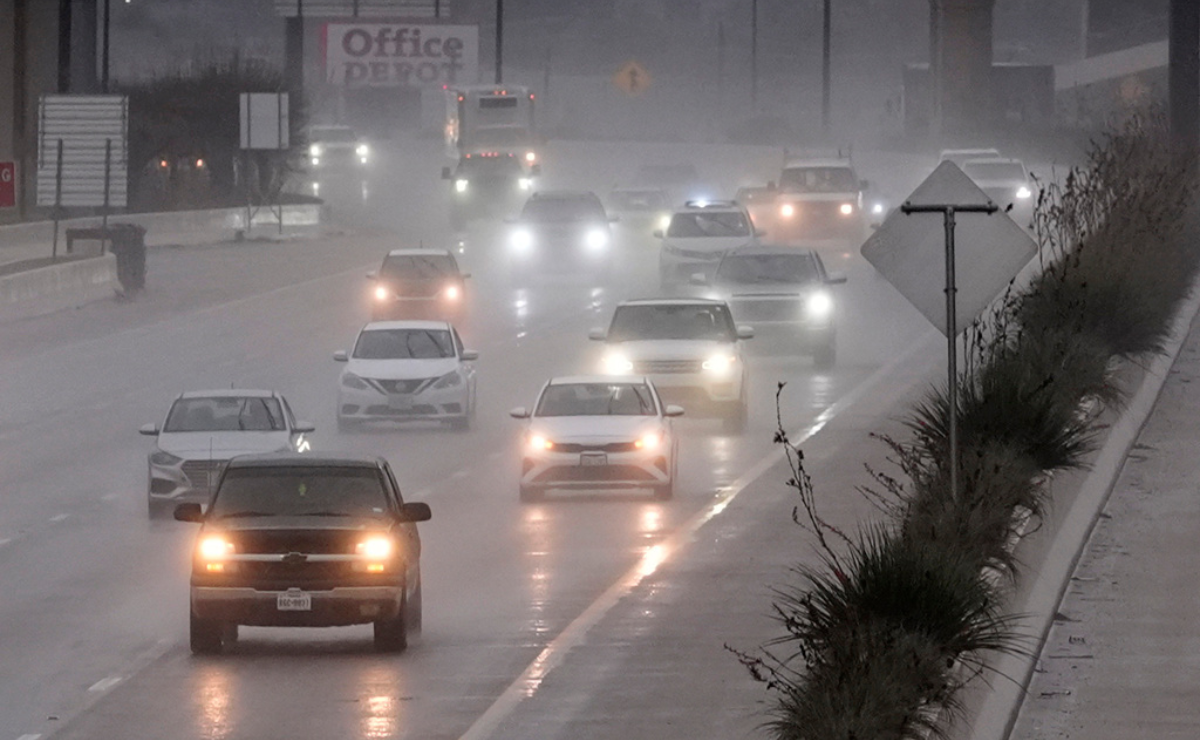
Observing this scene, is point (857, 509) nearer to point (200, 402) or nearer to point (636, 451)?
point (636, 451)

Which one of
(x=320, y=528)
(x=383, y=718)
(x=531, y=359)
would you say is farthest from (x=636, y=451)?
(x=531, y=359)

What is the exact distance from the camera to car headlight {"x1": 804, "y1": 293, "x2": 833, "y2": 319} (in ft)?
132

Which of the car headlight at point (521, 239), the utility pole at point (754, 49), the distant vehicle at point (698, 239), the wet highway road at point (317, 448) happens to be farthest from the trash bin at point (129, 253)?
the utility pole at point (754, 49)

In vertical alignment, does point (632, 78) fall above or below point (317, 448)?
above

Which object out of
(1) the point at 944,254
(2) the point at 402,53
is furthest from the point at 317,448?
(2) the point at 402,53

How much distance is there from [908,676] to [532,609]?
26.7ft

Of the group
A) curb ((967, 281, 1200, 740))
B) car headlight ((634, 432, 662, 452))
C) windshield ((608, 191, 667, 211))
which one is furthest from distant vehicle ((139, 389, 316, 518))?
windshield ((608, 191, 667, 211))

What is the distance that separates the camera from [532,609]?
→ 18.7 m

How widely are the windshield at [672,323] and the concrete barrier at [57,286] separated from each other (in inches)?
762

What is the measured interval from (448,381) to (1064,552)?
1754 cm

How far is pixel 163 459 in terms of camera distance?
2505cm

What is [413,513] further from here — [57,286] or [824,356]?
[57,286]

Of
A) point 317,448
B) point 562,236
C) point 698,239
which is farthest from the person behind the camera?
point 562,236

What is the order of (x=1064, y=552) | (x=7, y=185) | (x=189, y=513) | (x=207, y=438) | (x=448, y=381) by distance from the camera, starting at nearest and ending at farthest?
(x=1064, y=552) < (x=189, y=513) < (x=207, y=438) < (x=448, y=381) < (x=7, y=185)
